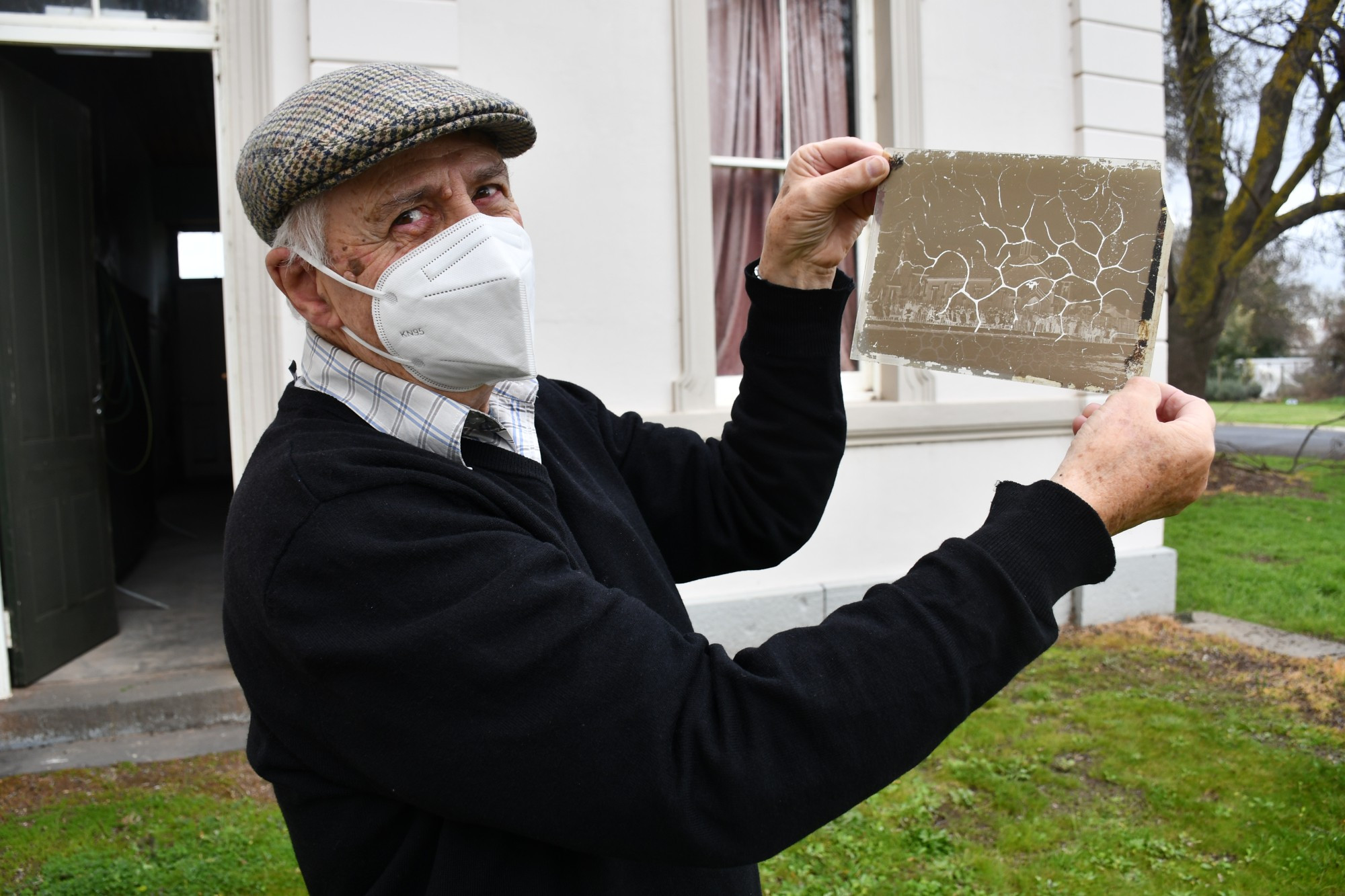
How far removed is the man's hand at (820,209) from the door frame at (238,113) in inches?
113

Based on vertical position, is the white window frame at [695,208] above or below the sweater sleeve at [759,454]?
above

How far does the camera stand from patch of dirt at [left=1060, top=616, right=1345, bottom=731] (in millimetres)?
4258

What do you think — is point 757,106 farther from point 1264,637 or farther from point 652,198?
point 1264,637

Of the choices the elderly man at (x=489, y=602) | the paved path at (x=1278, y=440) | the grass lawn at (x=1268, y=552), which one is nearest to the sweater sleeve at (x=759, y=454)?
the elderly man at (x=489, y=602)

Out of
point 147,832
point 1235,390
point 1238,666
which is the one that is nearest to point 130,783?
point 147,832

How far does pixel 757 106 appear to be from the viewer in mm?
4699

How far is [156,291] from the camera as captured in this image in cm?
1048

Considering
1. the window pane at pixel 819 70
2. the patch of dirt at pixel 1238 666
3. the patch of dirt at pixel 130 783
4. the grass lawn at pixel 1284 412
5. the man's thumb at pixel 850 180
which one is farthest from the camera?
the grass lawn at pixel 1284 412

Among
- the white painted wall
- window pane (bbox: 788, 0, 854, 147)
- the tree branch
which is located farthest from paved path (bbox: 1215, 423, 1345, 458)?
the white painted wall

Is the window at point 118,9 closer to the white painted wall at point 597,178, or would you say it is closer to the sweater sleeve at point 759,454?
the white painted wall at point 597,178

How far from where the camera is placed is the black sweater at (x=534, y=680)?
92 cm

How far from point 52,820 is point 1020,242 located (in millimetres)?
3562

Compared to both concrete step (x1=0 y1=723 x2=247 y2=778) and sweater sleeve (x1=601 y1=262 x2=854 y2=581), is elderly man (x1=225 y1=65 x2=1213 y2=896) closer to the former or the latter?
sweater sleeve (x1=601 y1=262 x2=854 y2=581)

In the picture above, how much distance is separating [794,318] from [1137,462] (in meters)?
0.55
